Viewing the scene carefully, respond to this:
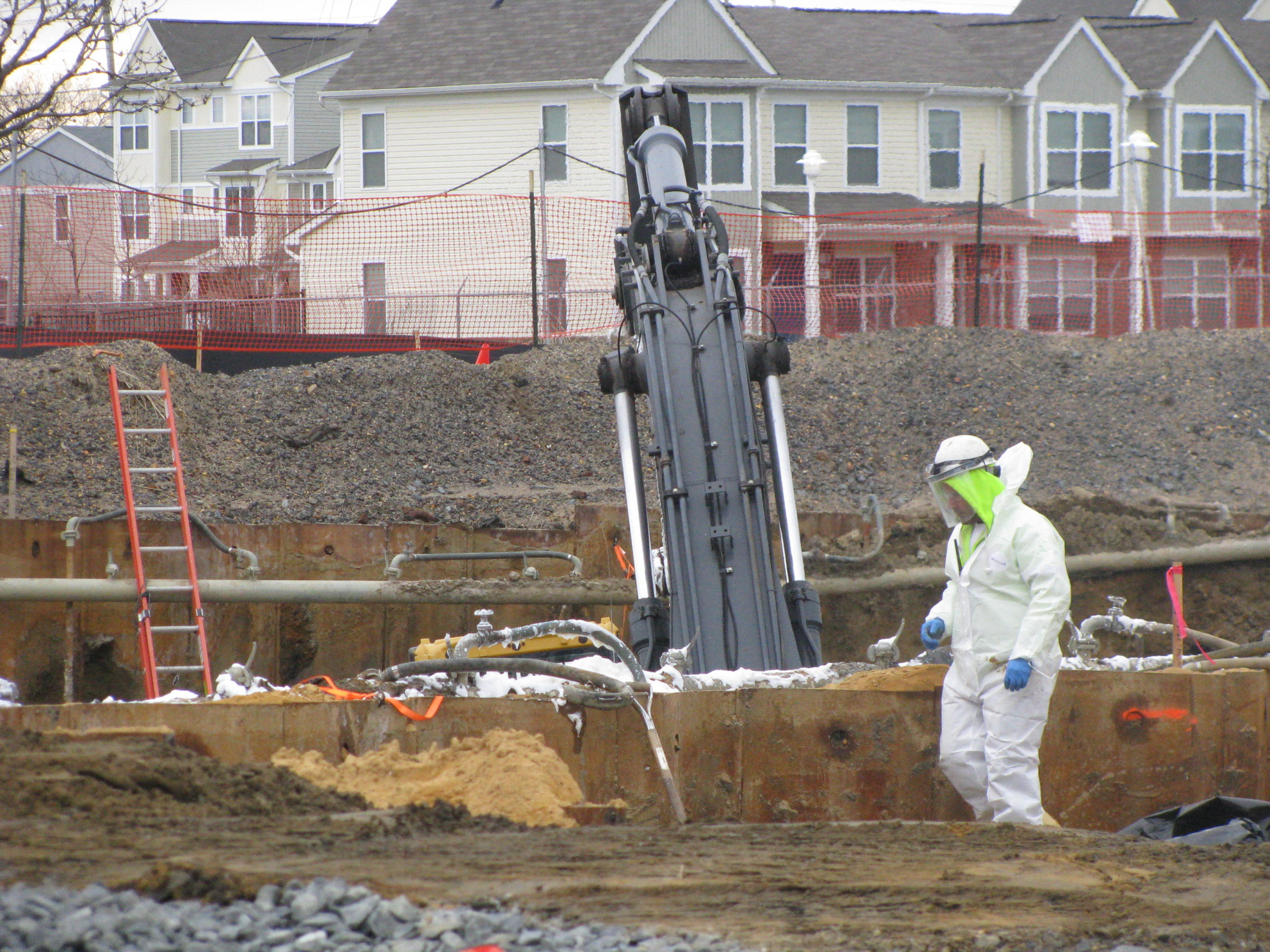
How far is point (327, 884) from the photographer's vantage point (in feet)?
12.1

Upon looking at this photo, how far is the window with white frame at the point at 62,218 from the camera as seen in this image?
18.0 meters

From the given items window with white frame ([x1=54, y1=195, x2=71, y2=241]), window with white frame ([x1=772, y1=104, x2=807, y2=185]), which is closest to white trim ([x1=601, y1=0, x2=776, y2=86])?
window with white frame ([x1=772, y1=104, x2=807, y2=185])

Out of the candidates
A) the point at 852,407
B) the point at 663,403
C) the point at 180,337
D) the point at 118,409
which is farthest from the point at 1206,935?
the point at 180,337

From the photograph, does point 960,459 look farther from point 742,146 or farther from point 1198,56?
point 1198,56

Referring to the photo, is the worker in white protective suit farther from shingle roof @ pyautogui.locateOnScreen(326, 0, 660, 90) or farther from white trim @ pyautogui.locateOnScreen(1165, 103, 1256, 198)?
white trim @ pyautogui.locateOnScreen(1165, 103, 1256, 198)

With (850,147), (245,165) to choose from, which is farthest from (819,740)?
(245,165)

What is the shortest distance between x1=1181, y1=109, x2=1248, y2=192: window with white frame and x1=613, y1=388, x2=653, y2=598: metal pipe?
2526cm

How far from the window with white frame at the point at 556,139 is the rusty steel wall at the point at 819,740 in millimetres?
20789

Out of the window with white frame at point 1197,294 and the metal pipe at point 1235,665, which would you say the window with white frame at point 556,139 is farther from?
the metal pipe at point 1235,665

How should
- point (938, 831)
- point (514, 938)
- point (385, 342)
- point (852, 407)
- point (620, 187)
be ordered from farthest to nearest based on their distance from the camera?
1. point (620, 187)
2. point (385, 342)
3. point (852, 407)
4. point (938, 831)
5. point (514, 938)

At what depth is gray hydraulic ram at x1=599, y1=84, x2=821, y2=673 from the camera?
21.6ft

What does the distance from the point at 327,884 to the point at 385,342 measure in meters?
14.5

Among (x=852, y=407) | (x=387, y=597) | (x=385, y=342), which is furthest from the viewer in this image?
(x=385, y=342)

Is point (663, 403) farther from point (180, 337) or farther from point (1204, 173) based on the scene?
point (1204, 173)
